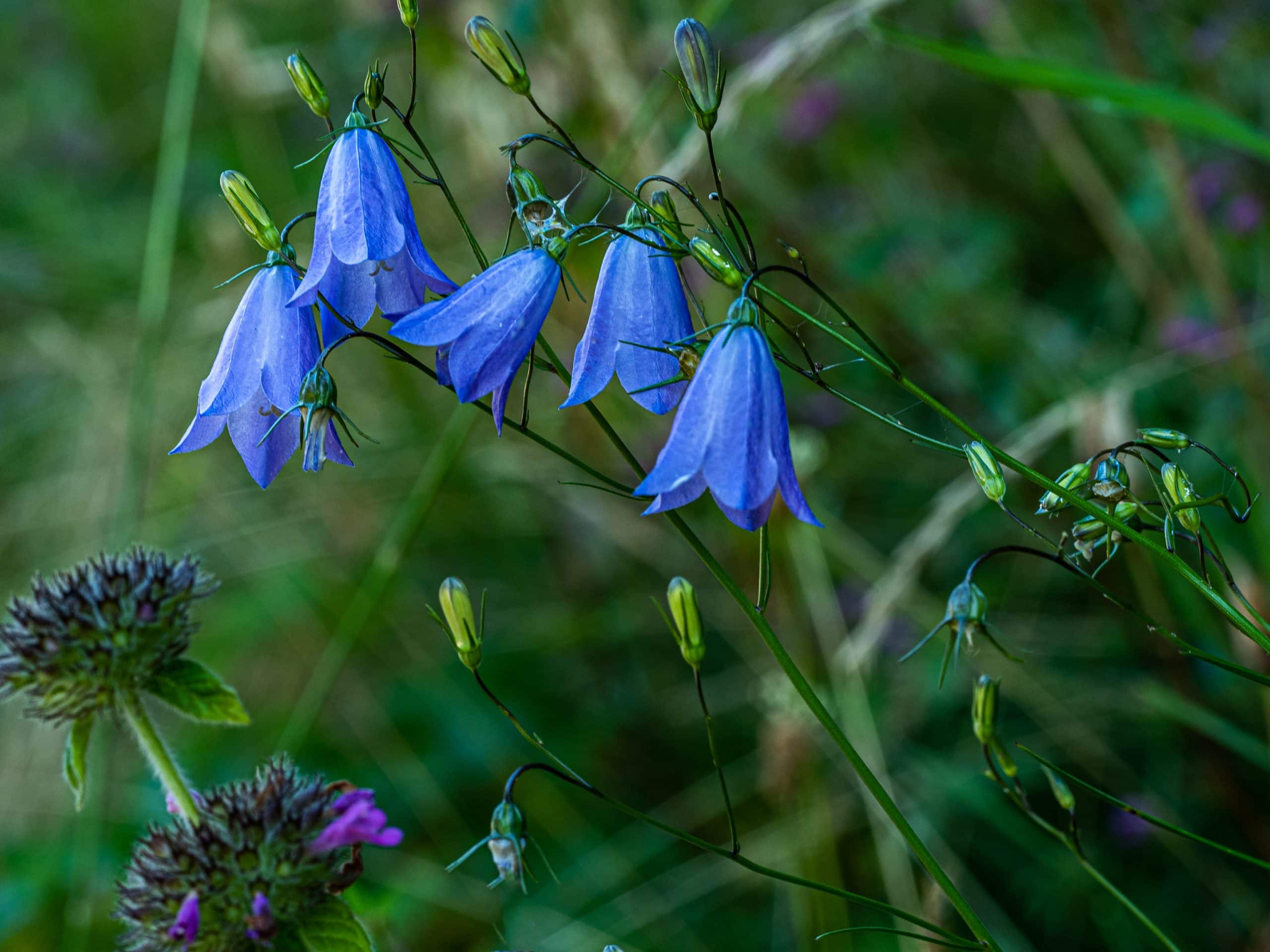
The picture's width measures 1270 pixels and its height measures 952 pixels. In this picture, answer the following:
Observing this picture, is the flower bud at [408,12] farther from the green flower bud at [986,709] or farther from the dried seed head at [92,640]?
the green flower bud at [986,709]

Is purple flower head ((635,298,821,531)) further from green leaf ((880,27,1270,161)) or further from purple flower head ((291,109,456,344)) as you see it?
green leaf ((880,27,1270,161))

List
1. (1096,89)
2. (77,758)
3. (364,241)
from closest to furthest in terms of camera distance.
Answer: (364,241)
(77,758)
(1096,89)

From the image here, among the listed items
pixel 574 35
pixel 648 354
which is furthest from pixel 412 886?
pixel 574 35

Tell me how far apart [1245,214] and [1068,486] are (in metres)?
2.11

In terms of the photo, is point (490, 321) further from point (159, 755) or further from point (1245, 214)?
point (1245, 214)

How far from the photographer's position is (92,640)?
1270 millimetres

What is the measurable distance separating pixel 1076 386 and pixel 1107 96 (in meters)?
1.30

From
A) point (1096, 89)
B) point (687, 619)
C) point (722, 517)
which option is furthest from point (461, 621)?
point (722, 517)

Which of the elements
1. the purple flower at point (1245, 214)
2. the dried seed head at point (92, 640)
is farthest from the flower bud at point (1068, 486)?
the purple flower at point (1245, 214)

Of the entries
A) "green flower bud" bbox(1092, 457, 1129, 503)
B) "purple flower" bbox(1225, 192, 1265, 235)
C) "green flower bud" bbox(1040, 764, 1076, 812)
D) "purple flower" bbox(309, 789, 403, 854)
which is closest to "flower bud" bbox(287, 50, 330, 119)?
"purple flower" bbox(309, 789, 403, 854)

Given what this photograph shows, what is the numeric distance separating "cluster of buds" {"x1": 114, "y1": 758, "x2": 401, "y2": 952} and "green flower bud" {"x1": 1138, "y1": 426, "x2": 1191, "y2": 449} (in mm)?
838

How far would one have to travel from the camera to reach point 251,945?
114 cm

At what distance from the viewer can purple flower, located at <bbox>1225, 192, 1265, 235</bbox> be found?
2.58 metres

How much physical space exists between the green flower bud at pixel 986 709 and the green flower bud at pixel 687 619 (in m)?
0.28
